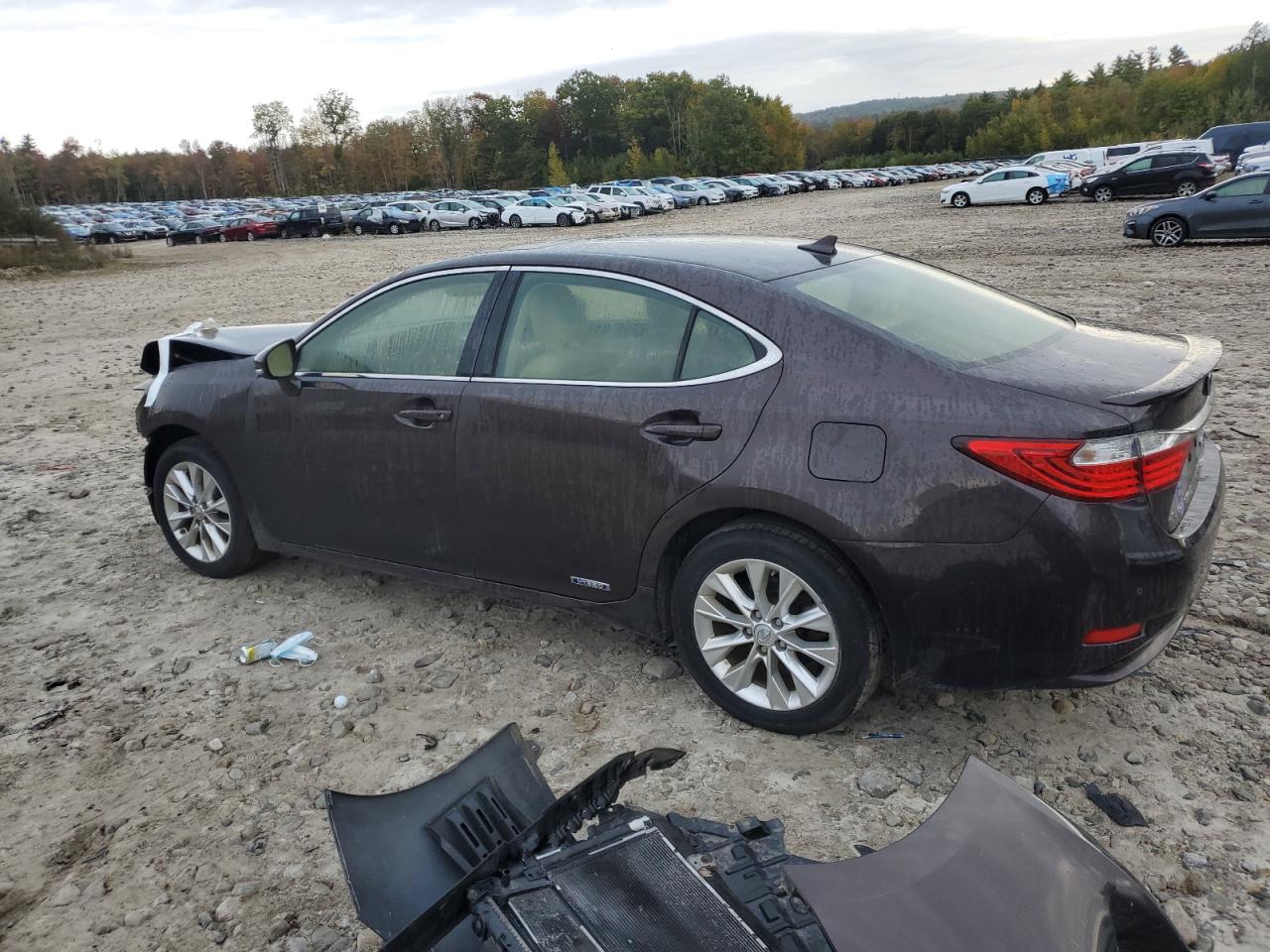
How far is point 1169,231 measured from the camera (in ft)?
58.4

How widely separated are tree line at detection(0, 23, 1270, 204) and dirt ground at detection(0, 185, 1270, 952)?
7679 centimetres

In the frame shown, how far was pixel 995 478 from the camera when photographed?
9.20 feet

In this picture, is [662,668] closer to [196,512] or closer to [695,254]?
[695,254]

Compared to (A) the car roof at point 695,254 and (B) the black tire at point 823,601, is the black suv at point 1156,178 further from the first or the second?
(B) the black tire at point 823,601

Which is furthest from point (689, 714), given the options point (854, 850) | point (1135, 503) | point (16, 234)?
point (16, 234)

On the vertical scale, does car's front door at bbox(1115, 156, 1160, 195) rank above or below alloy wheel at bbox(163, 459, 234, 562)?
above

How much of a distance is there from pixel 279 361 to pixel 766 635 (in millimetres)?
2587

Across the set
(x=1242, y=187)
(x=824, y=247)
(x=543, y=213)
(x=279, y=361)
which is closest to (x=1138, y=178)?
(x=1242, y=187)

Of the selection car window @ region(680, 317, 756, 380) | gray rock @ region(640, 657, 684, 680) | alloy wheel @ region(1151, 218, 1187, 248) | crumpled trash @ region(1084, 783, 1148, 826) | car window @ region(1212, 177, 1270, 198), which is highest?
car window @ region(1212, 177, 1270, 198)

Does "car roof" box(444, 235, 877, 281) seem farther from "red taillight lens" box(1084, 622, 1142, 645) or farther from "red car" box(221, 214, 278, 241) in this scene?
"red car" box(221, 214, 278, 241)

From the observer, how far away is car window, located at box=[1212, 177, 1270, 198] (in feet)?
55.0

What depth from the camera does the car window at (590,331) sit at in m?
3.46

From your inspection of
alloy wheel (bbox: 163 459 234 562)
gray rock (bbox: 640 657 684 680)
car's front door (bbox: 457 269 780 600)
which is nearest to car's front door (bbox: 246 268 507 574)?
car's front door (bbox: 457 269 780 600)

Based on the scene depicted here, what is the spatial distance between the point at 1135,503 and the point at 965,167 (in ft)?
248
